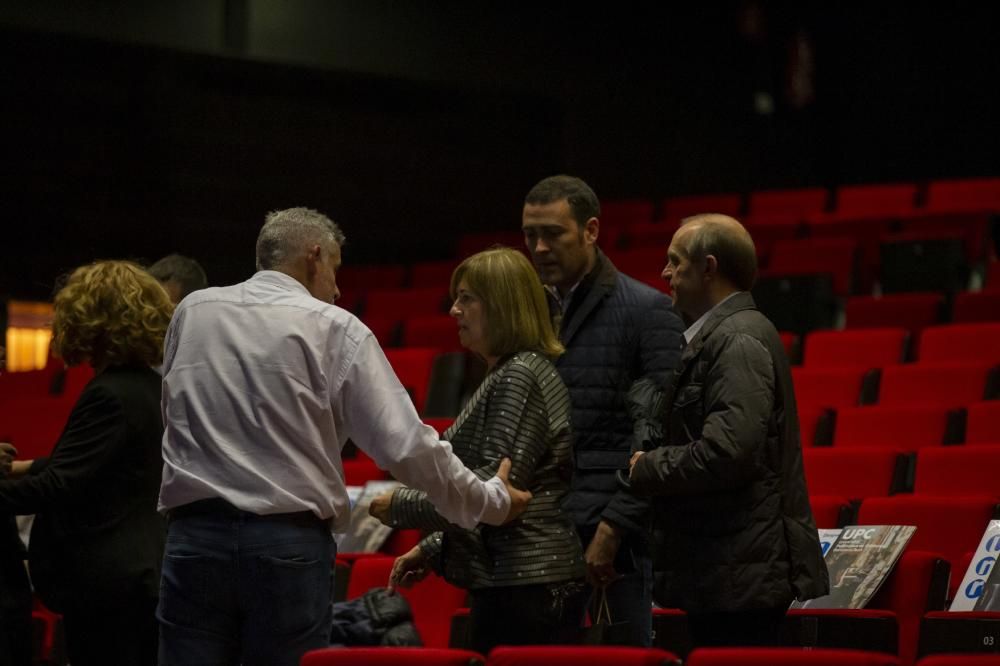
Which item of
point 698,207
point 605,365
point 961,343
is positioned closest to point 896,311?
point 961,343

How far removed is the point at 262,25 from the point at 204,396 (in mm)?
6424

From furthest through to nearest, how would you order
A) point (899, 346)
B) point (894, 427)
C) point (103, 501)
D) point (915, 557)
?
point (899, 346), point (894, 427), point (915, 557), point (103, 501)

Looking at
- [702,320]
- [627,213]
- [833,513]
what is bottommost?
[833,513]

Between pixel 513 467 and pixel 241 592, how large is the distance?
46cm

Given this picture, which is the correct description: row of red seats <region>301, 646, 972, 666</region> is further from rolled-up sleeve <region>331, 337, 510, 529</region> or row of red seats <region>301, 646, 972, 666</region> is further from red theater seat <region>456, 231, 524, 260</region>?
red theater seat <region>456, 231, 524, 260</region>

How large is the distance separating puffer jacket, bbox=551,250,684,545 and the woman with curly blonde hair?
760mm

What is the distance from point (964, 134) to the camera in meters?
9.56

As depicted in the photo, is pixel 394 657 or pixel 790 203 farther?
pixel 790 203

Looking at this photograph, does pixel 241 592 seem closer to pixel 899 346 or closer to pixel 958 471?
pixel 958 471

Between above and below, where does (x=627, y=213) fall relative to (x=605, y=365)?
above

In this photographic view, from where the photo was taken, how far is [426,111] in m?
9.10

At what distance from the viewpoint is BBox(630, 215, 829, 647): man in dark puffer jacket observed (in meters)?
2.23

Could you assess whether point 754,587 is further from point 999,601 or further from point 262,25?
point 262,25

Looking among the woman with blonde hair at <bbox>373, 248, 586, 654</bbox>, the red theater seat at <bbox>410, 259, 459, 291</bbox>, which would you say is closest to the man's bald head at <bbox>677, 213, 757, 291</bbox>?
the woman with blonde hair at <bbox>373, 248, 586, 654</bbox>
